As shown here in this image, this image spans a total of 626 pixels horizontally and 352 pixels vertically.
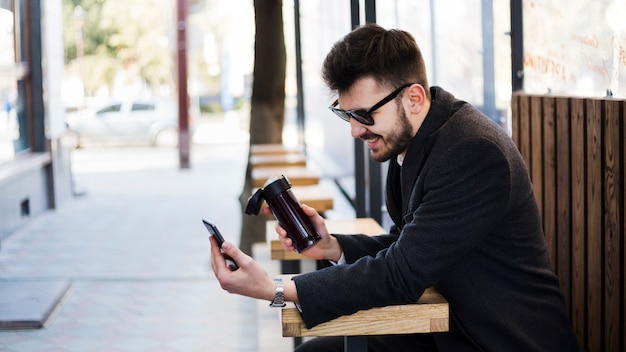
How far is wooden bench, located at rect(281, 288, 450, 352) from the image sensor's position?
2.30 meters

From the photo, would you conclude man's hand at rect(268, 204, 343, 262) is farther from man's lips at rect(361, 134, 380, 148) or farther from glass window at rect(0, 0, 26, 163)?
glass window at rect(0, 0, 26, 163)

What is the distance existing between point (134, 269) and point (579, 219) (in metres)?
4.62

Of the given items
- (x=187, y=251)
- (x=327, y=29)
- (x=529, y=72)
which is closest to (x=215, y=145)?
(x=327, y=29)

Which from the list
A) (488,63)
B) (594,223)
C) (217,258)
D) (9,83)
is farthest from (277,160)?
(217,258)

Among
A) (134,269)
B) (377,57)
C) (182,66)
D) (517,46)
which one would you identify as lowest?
(134,269)

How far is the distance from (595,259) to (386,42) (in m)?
1.55

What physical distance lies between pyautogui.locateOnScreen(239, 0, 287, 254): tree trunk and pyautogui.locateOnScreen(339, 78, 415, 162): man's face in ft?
14.8

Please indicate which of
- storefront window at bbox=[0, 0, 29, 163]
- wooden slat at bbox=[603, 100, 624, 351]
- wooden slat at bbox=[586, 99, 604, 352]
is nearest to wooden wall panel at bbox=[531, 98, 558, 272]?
Result: wooden slat at bbox=[586, 99, 604, 352]

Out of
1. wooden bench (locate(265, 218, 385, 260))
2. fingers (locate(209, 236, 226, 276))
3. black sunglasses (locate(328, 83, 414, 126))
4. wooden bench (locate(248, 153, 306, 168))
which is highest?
black sunglasses (locate(328, 83, 414, 126))

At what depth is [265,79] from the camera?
24.0ft

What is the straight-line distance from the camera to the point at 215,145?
23141 millimetres

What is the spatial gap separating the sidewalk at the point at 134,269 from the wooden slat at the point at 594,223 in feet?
7.21

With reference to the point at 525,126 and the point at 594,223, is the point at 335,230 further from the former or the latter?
the point at 594,223

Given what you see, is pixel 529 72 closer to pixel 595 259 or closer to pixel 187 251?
pixel 595 259
